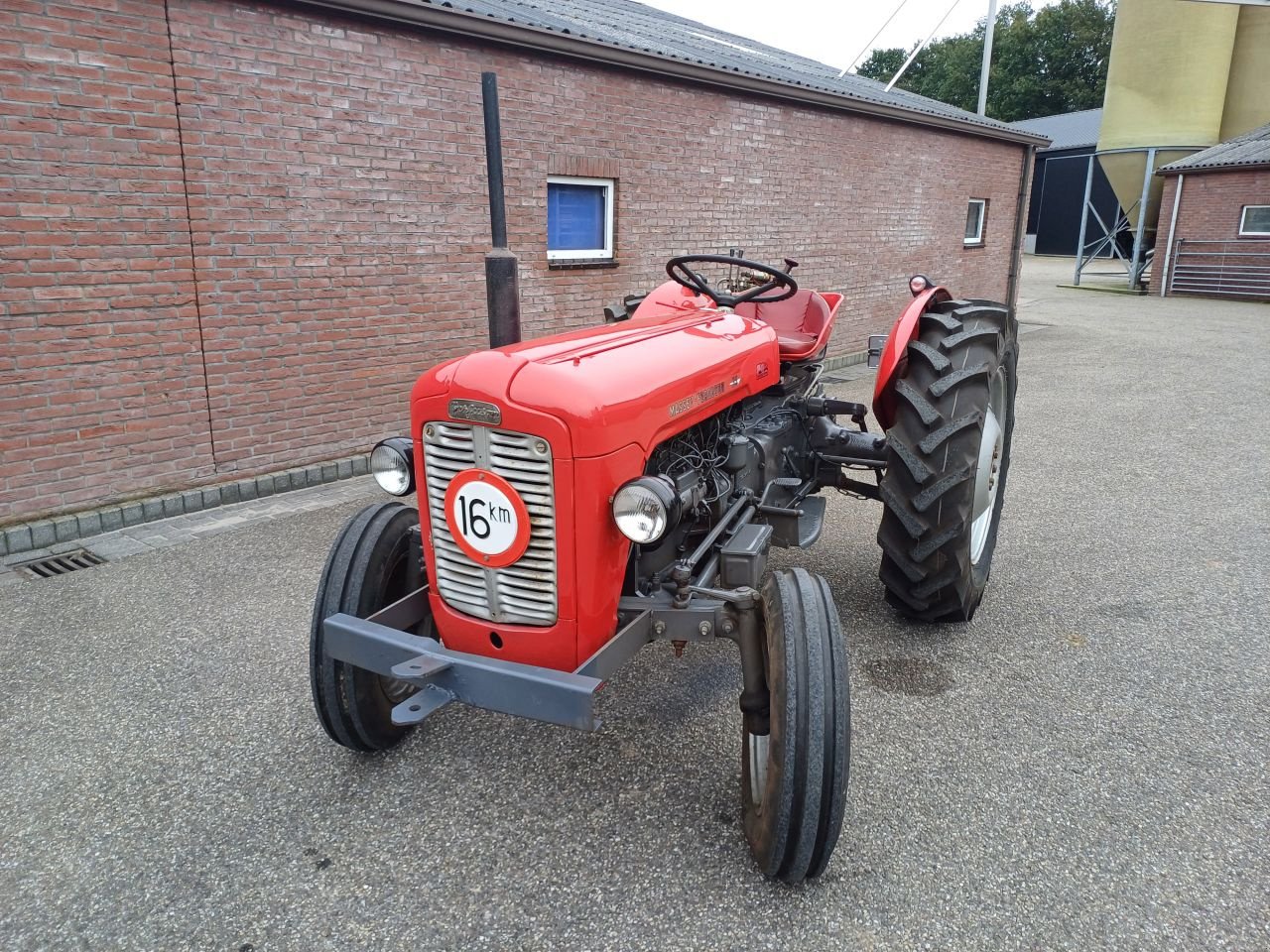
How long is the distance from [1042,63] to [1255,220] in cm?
3063

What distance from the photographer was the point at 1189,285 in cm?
1830

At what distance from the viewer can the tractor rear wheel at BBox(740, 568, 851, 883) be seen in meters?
1.94

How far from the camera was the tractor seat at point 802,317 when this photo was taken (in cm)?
384

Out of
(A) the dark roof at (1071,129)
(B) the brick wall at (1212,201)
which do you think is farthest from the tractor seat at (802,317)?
(A) the dark roof at (1071,129)

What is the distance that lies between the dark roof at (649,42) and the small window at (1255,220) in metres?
7.19

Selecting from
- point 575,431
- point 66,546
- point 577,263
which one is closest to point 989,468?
point 575,431

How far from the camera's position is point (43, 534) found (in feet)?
14.6

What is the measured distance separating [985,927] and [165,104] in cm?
517

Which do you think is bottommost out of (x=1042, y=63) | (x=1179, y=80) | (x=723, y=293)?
(x=723, y=293)

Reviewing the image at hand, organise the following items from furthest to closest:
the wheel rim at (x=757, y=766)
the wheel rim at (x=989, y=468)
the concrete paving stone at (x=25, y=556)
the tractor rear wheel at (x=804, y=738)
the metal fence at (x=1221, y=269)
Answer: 1. the metal fence at (x=1221, y=269)
2. the concrete paving stone at (x=25, y=556)
3. the wheel rim at (x=989, y=468)
4. the wheel rim at (x=757, y=766)
5. the tractor rear wheel at (x=804, y=738)

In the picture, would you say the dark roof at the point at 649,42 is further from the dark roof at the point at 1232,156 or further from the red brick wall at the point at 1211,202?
the red brick wall at the point at 1211,202

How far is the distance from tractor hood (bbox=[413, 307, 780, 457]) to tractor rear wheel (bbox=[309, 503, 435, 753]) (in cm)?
49

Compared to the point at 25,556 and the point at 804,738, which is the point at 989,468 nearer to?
the point at 804,738

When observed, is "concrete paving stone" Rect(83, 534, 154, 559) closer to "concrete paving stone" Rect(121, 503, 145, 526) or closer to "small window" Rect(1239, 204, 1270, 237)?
"concrete paving stone" Rect(121, 503, 145, 526)
